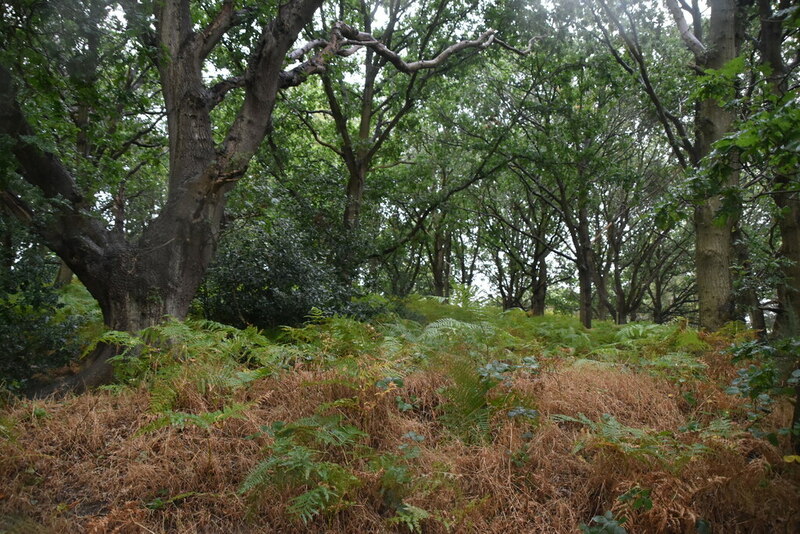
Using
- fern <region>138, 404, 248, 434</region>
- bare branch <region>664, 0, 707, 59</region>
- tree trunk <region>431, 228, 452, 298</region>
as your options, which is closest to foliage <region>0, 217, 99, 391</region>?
fern <region>138, 404, 248, 434</region>

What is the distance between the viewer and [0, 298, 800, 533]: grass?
274cm

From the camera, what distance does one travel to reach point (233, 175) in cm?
564

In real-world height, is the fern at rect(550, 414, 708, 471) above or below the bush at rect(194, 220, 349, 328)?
below

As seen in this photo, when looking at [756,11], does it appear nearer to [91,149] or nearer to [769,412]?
[769,412]

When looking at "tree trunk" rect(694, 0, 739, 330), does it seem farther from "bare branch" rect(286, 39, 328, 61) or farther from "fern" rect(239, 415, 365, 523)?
"fern" rect(239, 415, 365, 523)

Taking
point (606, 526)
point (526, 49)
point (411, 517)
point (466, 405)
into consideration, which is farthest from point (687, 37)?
→ point (411, 517)

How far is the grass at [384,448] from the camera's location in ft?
9.00

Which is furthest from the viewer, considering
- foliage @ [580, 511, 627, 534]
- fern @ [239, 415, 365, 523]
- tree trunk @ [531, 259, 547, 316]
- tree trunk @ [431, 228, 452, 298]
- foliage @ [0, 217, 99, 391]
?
tree trunk @ [431, 228, 452, 298]

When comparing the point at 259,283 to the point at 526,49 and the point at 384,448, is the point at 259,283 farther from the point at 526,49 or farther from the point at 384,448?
the point at 526,49

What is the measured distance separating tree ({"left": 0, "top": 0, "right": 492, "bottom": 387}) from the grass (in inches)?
25.7

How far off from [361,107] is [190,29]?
6.98 m

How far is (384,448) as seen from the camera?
11.3 ft

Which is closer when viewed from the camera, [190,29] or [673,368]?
[673,368]

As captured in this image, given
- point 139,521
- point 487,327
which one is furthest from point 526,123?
point 139,521
